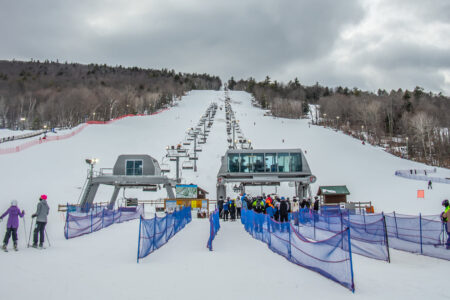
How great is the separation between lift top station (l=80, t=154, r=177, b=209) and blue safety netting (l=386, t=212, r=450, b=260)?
22.4 metres

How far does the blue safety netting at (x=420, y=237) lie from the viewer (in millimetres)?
11477

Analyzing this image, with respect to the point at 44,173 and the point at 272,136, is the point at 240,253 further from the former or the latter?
the point at 272,136

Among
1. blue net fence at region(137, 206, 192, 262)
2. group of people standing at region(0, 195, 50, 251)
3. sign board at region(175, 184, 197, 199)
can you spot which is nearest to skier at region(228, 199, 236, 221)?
sign board at region(175, 184, 197, 199)

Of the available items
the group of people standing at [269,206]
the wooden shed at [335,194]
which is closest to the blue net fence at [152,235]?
the group of people standing at [269,206]

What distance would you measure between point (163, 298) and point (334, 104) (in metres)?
123

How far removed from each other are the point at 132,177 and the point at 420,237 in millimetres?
24425

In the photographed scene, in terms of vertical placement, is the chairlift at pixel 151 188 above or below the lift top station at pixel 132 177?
below

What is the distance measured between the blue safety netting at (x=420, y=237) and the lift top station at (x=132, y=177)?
2238 centimetres

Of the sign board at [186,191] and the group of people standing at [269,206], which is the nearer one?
the group of people standing at [269,206]

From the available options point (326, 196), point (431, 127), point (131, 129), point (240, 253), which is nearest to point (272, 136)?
point (131, 129)

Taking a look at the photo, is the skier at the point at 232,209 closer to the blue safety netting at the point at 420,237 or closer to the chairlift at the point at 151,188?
the blue safety netting at the point at 420,237

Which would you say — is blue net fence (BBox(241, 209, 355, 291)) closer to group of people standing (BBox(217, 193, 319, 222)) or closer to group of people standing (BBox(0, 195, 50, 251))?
group of people standing (BBox(217, 193, 319, 222))

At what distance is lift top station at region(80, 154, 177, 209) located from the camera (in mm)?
31922

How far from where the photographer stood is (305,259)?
9.56 meters
